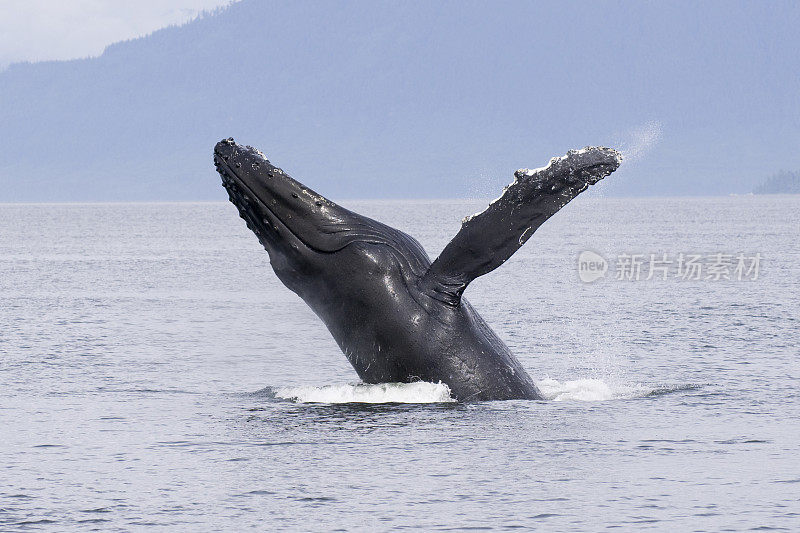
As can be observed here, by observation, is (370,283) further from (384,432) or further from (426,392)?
(384,432)

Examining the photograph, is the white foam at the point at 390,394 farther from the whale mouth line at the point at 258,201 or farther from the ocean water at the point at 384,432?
the whale mouth line at the point at 258,201

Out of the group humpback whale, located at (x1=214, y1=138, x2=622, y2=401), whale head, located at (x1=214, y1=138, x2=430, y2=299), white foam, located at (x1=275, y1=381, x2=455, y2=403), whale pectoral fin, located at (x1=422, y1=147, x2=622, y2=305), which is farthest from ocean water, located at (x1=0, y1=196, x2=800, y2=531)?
whale pectoral fin, located at (x1=422, y1=147, x2=622, y2=305)

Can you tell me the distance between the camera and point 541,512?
10.1 metres

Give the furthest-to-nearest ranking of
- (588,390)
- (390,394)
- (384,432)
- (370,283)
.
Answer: (588,390), (390,394), (370,283), (384,432)

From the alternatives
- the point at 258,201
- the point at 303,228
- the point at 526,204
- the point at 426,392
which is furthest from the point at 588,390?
the point at 258,201

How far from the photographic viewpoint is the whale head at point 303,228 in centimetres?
1331

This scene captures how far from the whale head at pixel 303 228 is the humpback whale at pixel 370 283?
1cm

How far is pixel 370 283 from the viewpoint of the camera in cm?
1323

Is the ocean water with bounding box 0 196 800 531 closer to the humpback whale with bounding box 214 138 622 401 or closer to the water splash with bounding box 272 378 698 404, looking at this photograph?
the water splash with bounding box 272 378 698 404

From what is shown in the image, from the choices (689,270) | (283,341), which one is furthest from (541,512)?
(689,270)

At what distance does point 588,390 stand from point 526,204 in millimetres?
4482

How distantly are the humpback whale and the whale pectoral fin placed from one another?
0.27 meters

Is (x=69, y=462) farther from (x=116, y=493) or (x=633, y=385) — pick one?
(x=633, y=385)

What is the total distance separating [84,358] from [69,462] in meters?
8.68
